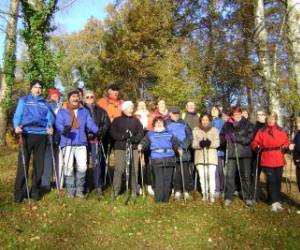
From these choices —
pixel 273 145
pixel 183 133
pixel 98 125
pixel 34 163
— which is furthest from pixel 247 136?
pixel 34 163

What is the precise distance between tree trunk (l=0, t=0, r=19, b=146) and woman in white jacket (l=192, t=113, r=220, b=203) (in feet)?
44.9

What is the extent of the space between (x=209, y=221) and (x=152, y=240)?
164 cm

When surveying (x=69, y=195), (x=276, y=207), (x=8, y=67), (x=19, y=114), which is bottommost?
(x=276, y=207)

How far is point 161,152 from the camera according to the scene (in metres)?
10.7

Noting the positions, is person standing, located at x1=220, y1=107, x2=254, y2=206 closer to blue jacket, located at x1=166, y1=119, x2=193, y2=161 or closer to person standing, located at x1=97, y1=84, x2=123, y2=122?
blue jacket, located at x1=166, y1=119, x2=193, y2=161

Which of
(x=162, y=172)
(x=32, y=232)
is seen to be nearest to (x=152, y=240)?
(x=32, y=232)

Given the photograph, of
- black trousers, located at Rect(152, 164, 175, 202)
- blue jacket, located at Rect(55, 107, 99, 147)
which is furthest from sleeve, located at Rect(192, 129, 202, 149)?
blue jacket, located at Rect(55, 107, 99, 147)

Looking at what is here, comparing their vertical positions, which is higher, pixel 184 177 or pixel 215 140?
pixel 215 140

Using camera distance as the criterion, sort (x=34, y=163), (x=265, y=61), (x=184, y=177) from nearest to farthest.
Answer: (x=34, y=163)
(x=184, y=177)
(x=265, y=61)

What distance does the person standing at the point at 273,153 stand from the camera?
1047 centimetres

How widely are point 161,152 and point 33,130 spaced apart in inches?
116

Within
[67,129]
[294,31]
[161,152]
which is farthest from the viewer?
[294,31]

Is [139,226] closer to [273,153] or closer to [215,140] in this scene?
[215,140]

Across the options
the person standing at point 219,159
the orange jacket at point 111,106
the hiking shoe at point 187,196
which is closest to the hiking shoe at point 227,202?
the person standing at point 219,159
